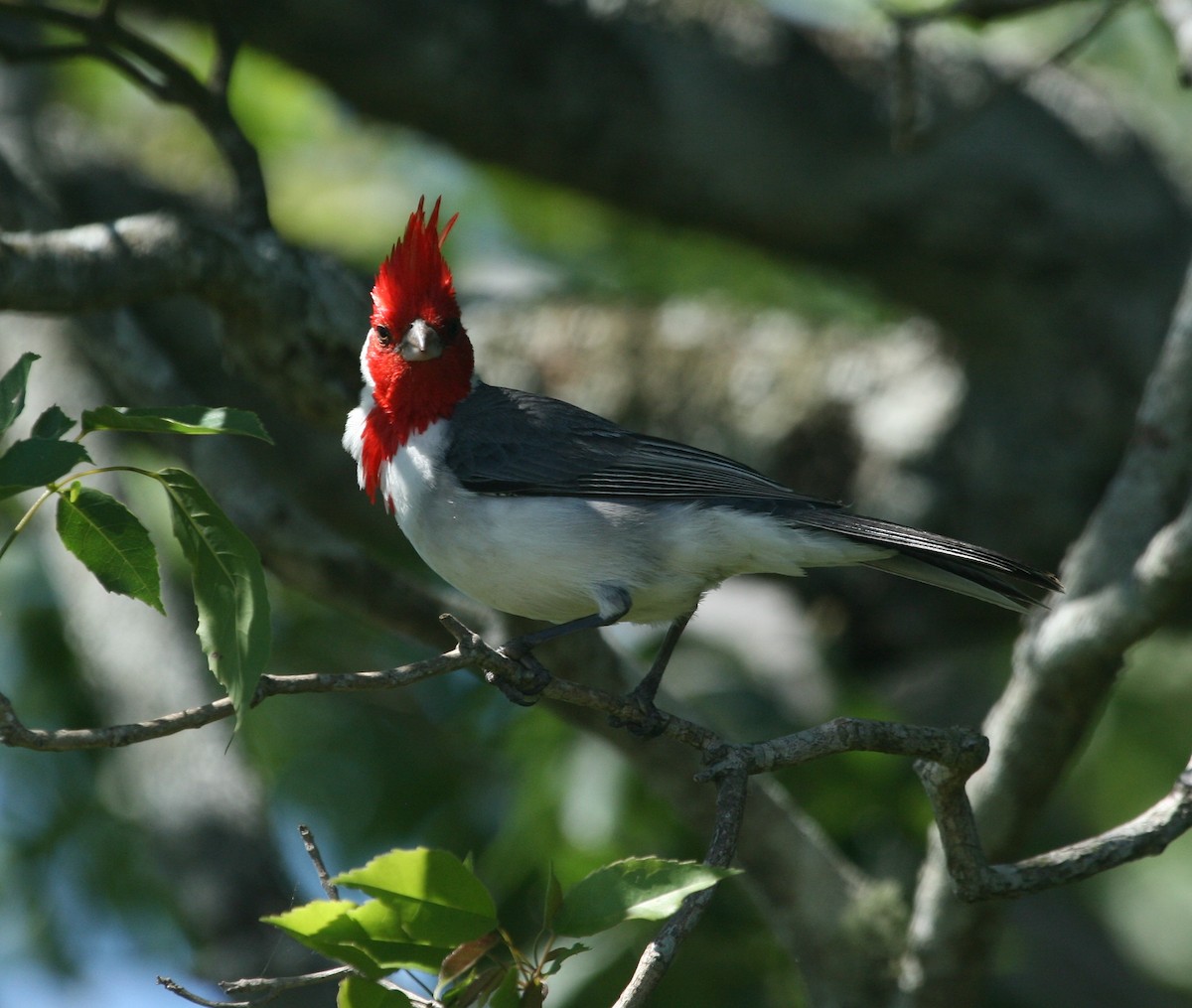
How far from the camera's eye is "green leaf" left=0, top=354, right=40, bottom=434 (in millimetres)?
2062

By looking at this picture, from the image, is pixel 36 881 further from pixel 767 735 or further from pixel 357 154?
pixel 357 154

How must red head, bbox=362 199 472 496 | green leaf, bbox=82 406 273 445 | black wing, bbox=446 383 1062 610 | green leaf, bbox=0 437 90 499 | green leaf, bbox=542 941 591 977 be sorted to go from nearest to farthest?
green leaf, bbox=542 941 591 977 → green leaf, bbox=0 437 90 499 → green leaf, bbox=82 406 273 445 → black wing, bbox=446 383 1062 610 → red head, bbox=362 199 472 496

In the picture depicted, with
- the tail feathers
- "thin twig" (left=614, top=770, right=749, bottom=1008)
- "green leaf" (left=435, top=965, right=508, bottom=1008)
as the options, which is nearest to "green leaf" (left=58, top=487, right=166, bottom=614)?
"green leaf" (left=435, top=965, right=508, bottom=1008)

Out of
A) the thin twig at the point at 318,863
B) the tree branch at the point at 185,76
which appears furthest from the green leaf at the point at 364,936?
the tree branch at the point at 185,76

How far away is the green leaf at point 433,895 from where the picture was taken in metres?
1.78

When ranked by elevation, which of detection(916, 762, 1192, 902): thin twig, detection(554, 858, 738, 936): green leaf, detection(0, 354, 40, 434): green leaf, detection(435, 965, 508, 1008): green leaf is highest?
detection(0, 354, 40, 434): green leaf

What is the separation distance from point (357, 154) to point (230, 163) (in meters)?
3.98

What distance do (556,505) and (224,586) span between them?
1.40m

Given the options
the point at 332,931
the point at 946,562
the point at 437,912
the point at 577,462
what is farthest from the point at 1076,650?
the point at 332,931

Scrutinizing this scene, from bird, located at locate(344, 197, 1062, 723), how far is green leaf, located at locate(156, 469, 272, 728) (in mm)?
1044

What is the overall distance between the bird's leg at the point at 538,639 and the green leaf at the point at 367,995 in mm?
1005

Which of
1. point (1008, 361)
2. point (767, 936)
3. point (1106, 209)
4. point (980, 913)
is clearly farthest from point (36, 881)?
point (1106, 209)

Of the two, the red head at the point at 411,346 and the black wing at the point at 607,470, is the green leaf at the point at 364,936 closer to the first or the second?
the black wing at the point at 607,470

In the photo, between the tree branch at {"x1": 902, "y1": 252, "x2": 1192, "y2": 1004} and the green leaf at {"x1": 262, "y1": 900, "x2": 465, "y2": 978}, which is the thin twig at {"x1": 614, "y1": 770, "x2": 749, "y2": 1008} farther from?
the tree branch at {"x1": 902, "y1": 252, "x2": 1192, "y2": 1004}
